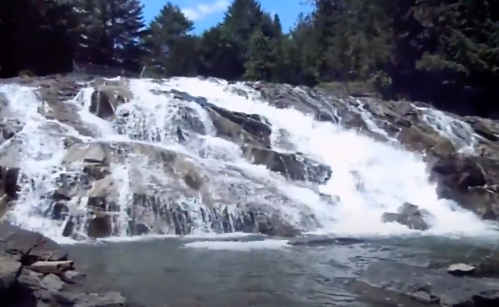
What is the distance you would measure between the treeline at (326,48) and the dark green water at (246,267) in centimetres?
2605

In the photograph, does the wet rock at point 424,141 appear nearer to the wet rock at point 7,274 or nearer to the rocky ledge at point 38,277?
the rocky ledge at point 38,277

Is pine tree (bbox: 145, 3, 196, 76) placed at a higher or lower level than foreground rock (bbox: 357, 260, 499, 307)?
higher

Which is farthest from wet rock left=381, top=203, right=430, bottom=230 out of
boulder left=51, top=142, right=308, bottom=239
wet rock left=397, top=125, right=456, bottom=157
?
wet rock left=397, top=125, right=456, bottom=157

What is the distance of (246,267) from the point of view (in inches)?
464

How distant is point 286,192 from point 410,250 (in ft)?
16.8

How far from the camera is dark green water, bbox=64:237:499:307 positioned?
9.58 metres

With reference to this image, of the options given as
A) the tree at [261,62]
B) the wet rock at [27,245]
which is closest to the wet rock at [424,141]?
the wet rock at [27,245]

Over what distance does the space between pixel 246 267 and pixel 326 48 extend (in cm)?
4478

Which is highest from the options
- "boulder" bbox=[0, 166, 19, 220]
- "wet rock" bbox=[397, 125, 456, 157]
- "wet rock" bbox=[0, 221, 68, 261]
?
"wet rock" bbox=[397, 125, 456, 157]

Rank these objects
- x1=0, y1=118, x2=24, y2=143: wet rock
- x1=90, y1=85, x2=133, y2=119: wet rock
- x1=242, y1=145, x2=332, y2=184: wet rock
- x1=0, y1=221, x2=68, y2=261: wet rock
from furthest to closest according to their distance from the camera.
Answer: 1. x1=90, y1=85, x2=133, y2=119: wet rock
2. x1=242, y1=145, x2=332, y2=184: wet rock
3. x1=0, y1=118, x2=24, y2=143: wet rock
4. x1=0, y1=221, x2=68, y2=261: wet rock

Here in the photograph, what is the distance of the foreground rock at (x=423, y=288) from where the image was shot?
8.99m

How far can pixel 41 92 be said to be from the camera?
22.4 m

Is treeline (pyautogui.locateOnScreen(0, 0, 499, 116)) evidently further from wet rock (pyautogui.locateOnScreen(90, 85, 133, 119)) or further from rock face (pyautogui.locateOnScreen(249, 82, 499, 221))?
wet rock (pyautogui.locateOnScreen(90, 85, 133, 119))

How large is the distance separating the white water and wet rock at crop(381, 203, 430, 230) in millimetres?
239
